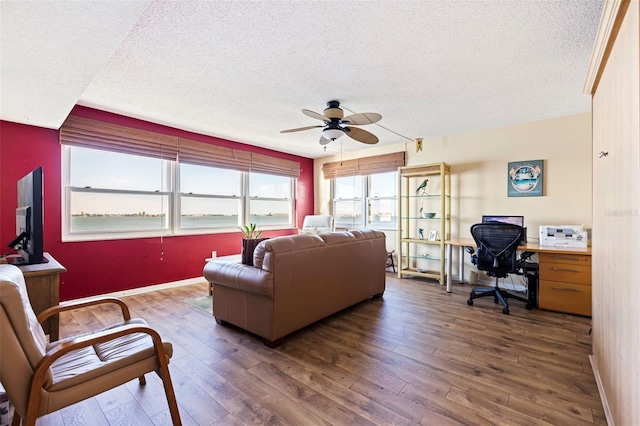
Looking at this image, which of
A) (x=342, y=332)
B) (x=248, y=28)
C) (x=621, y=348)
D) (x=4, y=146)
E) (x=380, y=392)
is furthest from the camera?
(x=4, y=146)

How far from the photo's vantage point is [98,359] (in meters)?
1.42

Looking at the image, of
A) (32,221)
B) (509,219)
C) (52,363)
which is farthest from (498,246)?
(32,221)

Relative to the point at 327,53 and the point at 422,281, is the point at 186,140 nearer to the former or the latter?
the point at 327,53

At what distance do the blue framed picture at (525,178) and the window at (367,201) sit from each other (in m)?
1.83

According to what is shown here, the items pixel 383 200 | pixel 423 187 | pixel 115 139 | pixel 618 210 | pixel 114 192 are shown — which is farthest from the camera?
pixel 383 200

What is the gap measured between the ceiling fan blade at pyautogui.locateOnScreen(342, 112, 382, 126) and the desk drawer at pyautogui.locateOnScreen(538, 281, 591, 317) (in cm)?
261

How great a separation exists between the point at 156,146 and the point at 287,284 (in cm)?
299

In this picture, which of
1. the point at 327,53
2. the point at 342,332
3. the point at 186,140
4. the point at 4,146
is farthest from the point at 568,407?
the point at 4,146

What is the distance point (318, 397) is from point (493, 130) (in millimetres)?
4313

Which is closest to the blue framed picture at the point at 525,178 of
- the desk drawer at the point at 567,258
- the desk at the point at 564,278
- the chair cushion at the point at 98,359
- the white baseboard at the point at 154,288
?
the desk at the point at 564,278

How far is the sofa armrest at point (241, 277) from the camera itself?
2.29m

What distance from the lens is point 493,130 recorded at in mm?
4273

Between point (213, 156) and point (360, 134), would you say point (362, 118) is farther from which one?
point (213, 156)

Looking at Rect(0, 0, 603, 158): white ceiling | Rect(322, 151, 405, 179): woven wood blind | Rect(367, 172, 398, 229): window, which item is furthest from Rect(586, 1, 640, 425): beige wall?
Rect(367, 172, 398, 229): window
